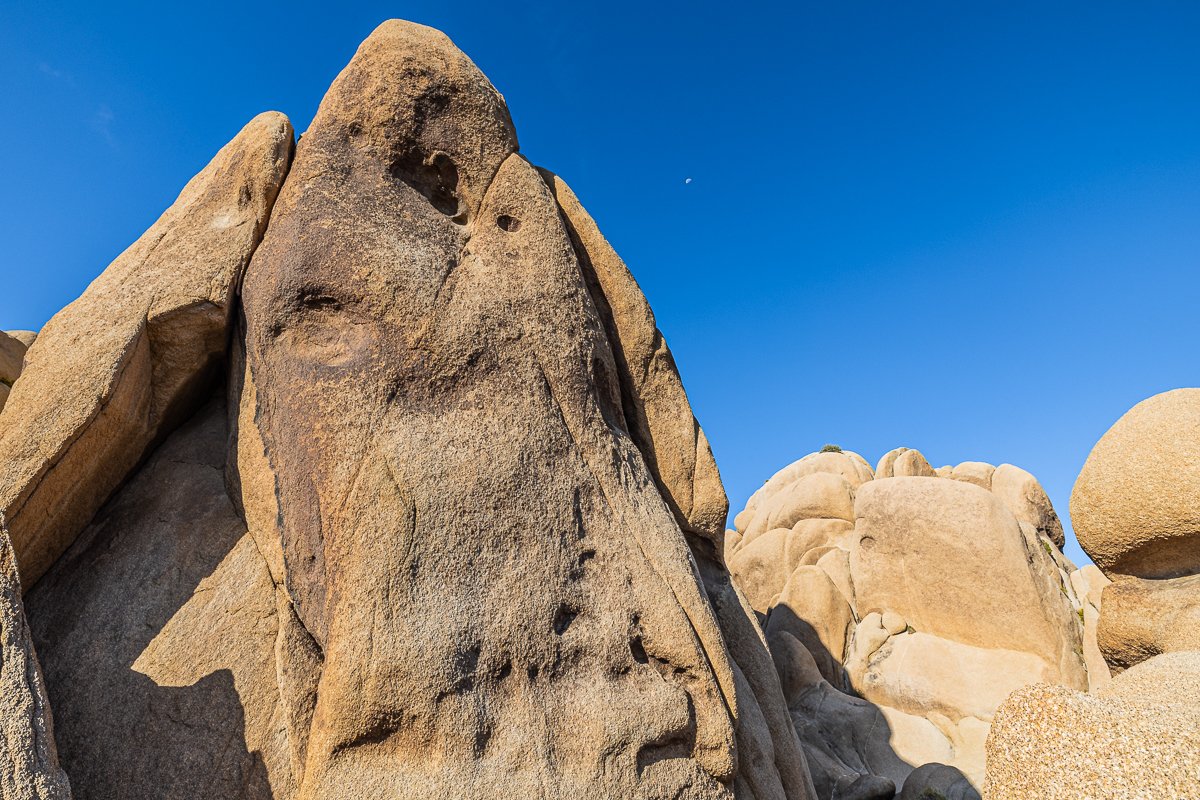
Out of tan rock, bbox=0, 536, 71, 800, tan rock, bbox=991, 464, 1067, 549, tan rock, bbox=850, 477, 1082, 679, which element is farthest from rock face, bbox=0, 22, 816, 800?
tan rock, bbox=991, 464, 1067, 549

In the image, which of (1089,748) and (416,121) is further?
(416,121)

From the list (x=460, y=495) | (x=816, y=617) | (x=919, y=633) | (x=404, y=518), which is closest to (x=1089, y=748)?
(x=460, y=495)

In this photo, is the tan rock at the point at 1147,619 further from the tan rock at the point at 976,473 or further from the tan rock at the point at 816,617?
the tan rock at the point at 976,473

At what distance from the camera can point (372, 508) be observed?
4.39m

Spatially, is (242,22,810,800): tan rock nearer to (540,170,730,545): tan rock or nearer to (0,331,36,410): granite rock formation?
(540,170,730,545): tan rock

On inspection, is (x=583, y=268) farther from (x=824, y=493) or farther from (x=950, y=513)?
(x=824, y=493)

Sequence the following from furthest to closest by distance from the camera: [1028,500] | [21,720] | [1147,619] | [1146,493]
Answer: [1028,500], [1147,619], [1146,493], [21,720]

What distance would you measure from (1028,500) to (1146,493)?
10114mm

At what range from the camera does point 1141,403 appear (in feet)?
21.9

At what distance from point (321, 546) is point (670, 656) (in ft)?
6.81

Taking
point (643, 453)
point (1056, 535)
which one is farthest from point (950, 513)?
point (643, 453)

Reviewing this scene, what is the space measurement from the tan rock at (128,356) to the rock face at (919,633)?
7.02 m

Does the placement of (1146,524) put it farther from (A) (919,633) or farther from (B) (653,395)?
(A) (919,633)

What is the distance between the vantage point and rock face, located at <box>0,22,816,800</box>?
4.17 m
